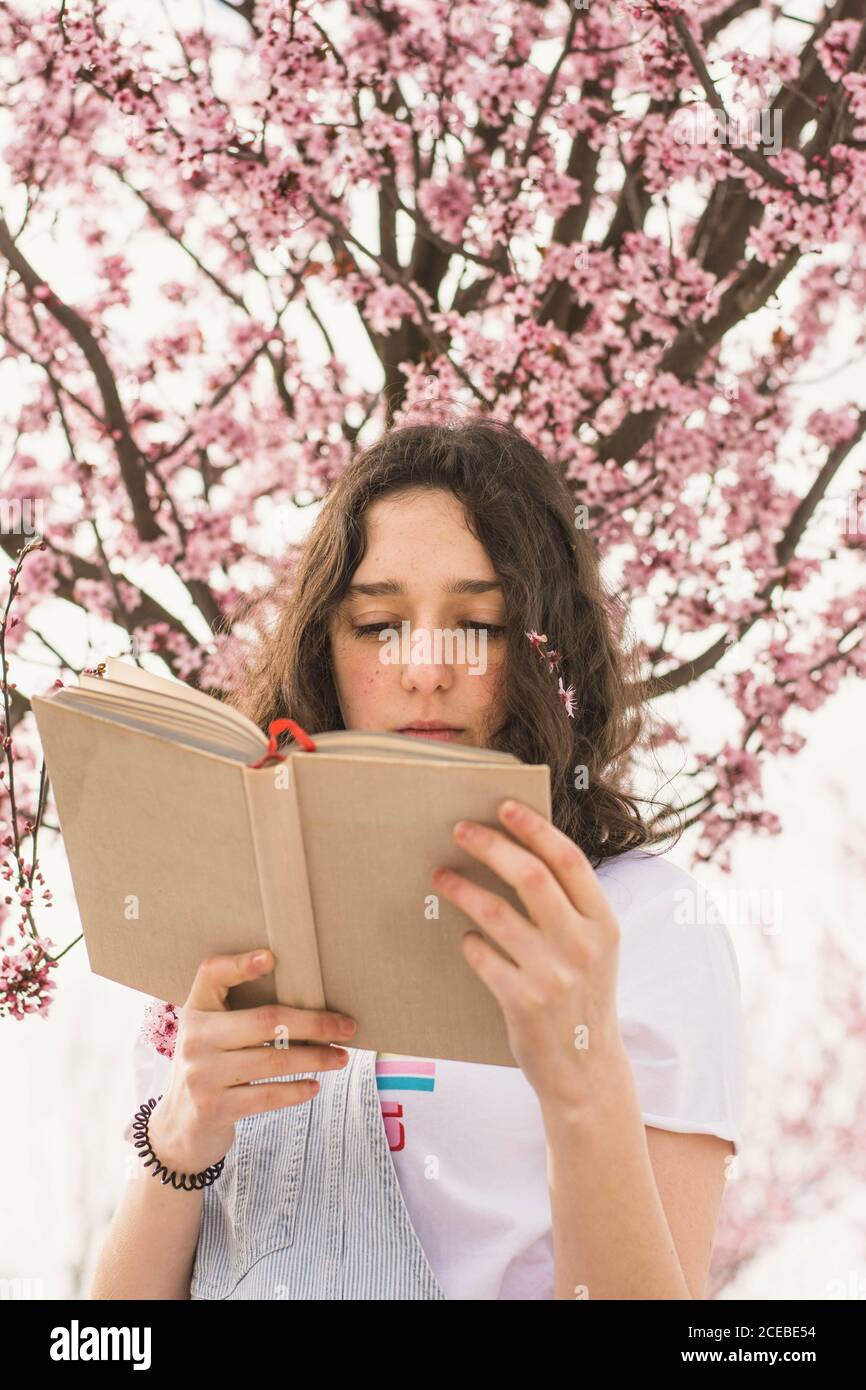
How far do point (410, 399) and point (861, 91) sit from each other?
1119 millimetres

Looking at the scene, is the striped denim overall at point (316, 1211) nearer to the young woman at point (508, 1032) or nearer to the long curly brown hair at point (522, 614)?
the young woman at point (508, 1032)

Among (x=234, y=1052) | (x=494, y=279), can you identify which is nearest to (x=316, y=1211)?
(x=234, y=1052)

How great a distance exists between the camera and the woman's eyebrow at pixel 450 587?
1484 millimetres

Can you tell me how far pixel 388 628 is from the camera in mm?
1497

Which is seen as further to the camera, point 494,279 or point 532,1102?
point 494,279

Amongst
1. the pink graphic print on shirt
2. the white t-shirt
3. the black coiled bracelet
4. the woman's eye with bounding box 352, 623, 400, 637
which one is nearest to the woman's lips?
the woman's eye with bounding box 352, 623, 400, 637

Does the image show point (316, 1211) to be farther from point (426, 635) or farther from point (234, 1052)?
point (426, 635)

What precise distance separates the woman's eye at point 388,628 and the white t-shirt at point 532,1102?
33 cm

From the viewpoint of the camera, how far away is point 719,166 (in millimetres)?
2848

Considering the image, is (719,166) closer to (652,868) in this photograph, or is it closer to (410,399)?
(410,399)

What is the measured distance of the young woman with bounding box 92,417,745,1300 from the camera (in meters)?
1.00

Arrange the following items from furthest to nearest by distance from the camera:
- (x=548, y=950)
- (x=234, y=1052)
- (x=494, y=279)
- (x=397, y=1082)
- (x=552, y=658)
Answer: (x=494, y=279) < (x=552, y=658) < (x=397, y=1082) < (x=234, y=1052) < (x=548, y=950)

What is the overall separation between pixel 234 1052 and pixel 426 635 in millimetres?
532

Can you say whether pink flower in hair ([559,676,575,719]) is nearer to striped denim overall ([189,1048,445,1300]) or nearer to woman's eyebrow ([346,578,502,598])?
woman's eyebrow ([346,578,502,598])
